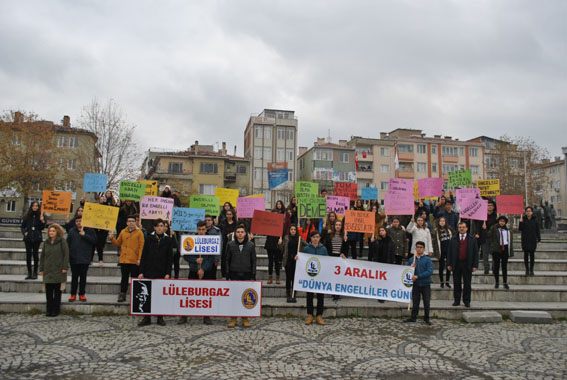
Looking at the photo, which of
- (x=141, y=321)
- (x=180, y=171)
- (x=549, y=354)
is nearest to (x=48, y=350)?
(x=141, y=321)

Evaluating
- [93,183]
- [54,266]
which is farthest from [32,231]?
[93,183]

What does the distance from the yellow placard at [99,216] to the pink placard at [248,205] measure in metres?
4.03

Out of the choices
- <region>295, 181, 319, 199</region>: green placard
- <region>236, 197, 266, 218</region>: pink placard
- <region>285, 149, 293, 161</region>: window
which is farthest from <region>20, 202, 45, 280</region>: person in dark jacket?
<region>285, 149, 293, 161</region>: window

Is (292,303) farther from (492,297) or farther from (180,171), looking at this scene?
(180,171)

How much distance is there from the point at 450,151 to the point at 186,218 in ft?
236

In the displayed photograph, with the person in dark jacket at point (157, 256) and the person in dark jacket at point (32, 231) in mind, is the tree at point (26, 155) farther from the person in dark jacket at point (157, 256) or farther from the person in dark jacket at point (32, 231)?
the person in dark jacket at point (157, 256)

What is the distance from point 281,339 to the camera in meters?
7.70

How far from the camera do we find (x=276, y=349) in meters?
7.07

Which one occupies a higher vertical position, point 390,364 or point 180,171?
point 180,171

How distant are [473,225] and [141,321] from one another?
402 inches

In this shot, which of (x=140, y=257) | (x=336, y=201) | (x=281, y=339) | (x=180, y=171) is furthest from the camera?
(x=180, y=171)

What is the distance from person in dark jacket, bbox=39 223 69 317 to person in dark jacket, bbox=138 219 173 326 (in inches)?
71.3

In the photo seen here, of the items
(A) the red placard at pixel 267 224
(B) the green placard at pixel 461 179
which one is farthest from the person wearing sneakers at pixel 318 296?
(B) the green placard at pixel 461 179

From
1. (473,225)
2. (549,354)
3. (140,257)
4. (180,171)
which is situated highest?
(180,171)
